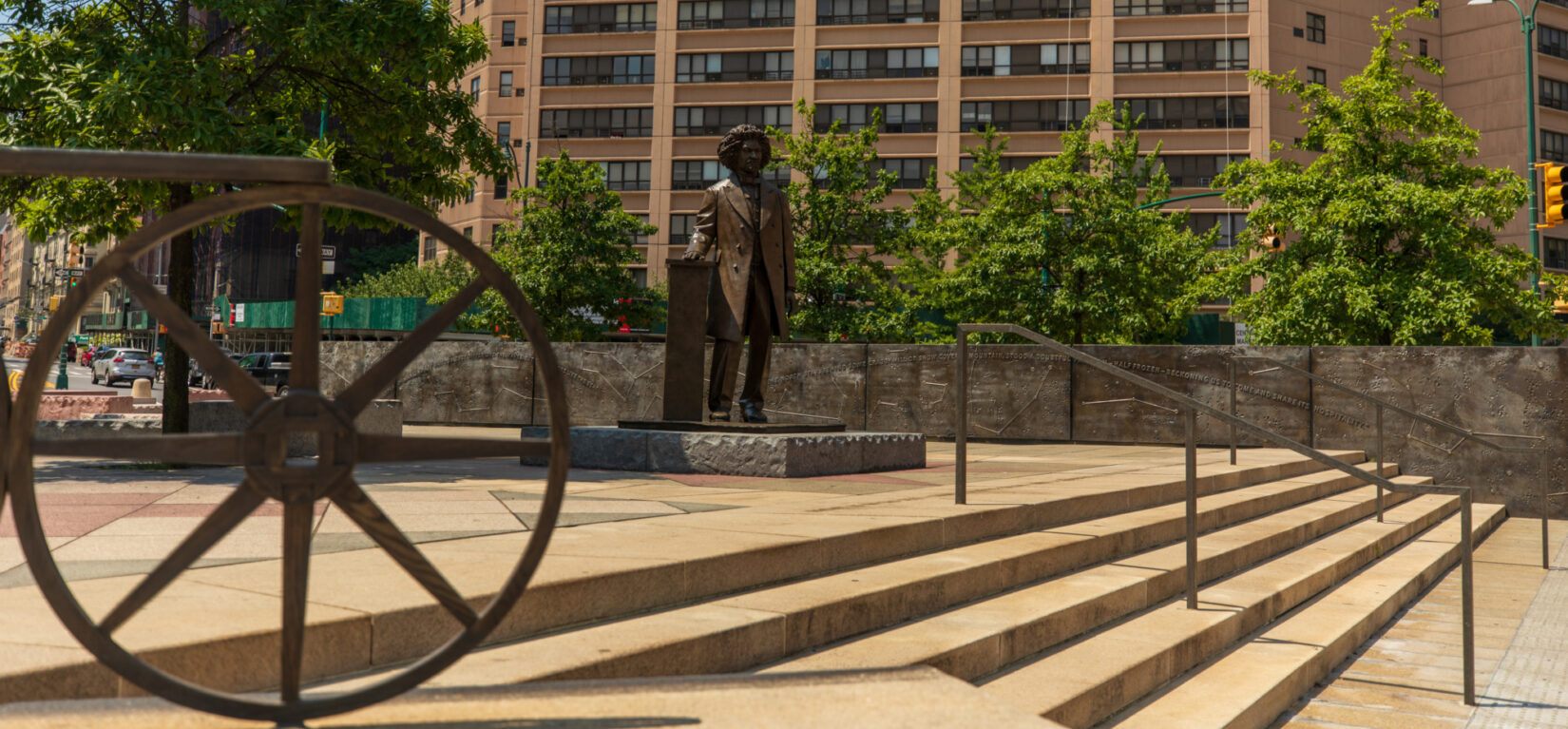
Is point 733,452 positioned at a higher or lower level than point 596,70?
lower

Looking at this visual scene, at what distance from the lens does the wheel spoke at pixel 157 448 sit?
2.06 meters

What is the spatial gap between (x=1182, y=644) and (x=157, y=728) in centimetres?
454

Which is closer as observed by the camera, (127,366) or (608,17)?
(127,366)

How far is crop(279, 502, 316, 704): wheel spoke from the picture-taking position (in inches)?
88.4

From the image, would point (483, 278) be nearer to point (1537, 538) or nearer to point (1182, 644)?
point (1182, 644)

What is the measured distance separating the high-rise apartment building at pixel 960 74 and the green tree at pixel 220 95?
43557 mm

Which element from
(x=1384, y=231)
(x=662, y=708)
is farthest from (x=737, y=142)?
(x=1384, y=231)

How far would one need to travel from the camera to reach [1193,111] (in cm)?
5341

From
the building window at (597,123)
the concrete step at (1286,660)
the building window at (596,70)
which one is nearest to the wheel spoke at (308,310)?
the concrete step at (1286,660)

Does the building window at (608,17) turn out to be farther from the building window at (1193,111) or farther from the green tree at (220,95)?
the green tree at (220,95)

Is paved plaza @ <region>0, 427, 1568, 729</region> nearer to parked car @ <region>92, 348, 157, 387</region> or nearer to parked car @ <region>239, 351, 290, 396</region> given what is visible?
parked car @ <region>239, 351, 290, 396</region>

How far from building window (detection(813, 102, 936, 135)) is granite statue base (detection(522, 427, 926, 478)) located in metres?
47.9

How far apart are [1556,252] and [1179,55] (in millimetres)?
25560

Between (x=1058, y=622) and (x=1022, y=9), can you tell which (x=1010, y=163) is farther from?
(x=1058, y=622)
